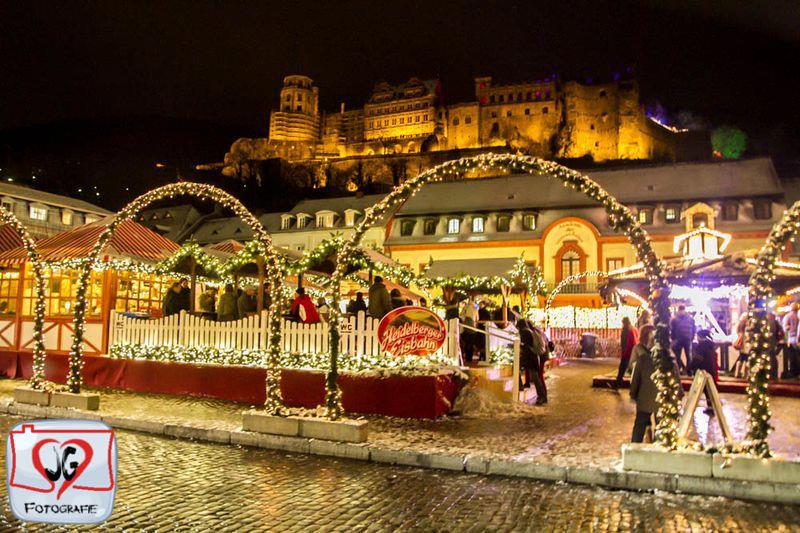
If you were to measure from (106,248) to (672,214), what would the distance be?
34.6 metres

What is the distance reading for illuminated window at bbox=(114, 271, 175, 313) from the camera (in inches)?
687

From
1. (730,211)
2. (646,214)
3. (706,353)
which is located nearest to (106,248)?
(706,353)

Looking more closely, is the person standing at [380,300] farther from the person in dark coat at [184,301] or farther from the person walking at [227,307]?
the person in dark coat at [184,301]

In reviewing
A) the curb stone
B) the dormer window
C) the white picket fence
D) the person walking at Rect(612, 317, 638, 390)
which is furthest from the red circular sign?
the dormer window

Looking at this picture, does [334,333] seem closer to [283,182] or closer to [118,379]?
[118,379]

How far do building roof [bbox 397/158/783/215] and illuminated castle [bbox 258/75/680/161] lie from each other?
5327 cm

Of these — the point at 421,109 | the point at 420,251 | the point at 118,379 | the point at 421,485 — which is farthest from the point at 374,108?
the point at 421,485

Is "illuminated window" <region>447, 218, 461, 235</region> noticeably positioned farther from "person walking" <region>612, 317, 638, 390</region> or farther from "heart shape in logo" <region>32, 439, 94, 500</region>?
"heart shape in logo" <region>32, 439, 94, 500</region>

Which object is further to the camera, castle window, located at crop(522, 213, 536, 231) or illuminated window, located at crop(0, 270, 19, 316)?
castle window, located at crop(522, 213, 536, 231)

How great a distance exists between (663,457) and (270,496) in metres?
4.57

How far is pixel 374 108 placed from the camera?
4801 inches

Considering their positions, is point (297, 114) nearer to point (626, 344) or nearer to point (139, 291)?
point (139, 291)

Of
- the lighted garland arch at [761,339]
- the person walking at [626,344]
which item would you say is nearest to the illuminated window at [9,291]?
the person walking at [626,344]

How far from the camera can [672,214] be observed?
1575 inches
